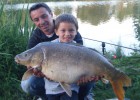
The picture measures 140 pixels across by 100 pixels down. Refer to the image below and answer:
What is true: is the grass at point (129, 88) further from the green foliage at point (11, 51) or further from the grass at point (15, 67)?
the green foliage at point (11, 51)

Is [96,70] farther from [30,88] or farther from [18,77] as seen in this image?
[18,77]

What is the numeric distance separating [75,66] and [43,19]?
93 centimetres

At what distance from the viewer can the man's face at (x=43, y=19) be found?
127 inches

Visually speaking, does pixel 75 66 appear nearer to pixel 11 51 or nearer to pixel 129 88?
pixel 129 88

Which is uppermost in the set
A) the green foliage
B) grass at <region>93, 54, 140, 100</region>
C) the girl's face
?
the girl's face

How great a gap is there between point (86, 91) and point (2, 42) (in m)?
1.85

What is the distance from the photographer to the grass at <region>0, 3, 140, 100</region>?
416cm

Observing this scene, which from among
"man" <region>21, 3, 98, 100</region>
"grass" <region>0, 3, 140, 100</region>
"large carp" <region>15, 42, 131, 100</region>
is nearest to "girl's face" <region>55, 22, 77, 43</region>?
"large carp" <region>15, 42, 131, 100</region>

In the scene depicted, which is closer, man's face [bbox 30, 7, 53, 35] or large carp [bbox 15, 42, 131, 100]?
large carp [bbox 15, 42, 131, 100]

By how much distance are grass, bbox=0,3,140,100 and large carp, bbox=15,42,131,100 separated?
164 cm

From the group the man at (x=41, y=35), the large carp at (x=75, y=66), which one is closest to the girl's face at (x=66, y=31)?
the large carp at (x=75, y=66)

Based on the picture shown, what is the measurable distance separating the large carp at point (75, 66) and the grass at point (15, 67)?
5.37 ft

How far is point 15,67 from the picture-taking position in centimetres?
443

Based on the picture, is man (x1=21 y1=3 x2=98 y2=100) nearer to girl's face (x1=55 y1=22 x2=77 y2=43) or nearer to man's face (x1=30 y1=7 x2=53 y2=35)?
man's face (x1=30 y1=7 x2=53 y2=35)
